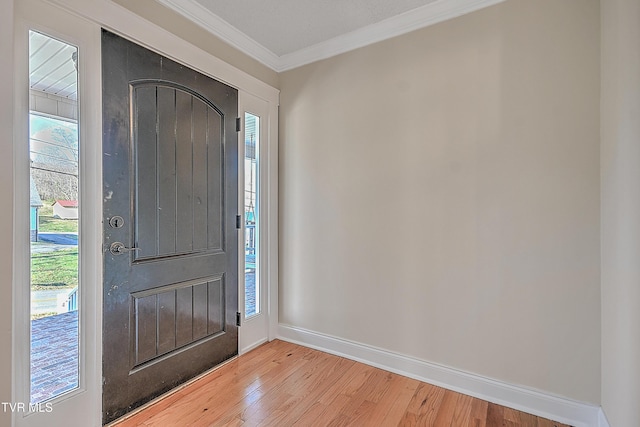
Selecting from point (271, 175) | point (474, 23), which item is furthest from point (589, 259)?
point (271, 175)

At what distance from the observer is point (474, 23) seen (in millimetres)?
1951

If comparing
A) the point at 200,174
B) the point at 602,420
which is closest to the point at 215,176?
the point at 200,174

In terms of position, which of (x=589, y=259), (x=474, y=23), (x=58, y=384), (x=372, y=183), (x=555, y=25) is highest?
(x=474, y=23)

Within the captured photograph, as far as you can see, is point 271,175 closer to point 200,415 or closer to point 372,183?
point 372,183

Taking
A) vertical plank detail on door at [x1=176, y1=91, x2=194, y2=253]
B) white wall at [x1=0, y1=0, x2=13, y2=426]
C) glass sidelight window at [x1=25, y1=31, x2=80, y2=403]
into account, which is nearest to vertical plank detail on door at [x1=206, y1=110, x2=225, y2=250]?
vertical plank detail on door at [x1=176, y1=91, x2=194, y2=253]

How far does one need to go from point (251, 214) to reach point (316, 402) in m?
1.49

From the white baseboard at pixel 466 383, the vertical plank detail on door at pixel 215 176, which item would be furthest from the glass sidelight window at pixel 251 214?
the white baseboard at pixel 466 383

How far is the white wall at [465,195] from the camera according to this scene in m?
1.69

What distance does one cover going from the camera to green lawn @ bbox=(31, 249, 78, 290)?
143 centimetres

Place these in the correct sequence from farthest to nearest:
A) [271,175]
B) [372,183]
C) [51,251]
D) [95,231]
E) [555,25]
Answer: [271,175] → [372,183] → [555,25] → [95,231] → [51,251]

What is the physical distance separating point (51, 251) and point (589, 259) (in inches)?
110

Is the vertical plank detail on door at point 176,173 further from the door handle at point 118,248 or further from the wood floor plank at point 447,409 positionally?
the wood floor plank at point 447,409

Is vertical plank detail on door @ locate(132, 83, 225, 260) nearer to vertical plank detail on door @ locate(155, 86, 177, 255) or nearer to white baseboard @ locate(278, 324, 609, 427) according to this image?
vertical plank detail on door @ locate(155, 86, 177, 255)

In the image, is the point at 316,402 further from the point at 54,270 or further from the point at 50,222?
the point at 50,222
